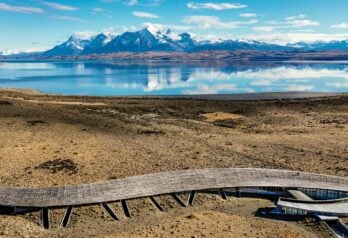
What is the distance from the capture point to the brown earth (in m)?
23.2

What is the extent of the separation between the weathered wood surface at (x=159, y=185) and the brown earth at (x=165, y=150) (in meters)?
0.91


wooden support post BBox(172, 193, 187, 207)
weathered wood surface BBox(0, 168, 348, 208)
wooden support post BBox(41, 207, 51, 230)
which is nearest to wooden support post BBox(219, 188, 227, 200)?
weathered wood surface BBox(0, 168, 348, 208)

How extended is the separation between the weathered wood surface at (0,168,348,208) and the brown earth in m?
0.91

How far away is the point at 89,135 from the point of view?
43969 millimetres

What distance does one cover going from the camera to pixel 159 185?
27562mm

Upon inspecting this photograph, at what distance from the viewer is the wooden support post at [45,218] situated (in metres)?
23.0

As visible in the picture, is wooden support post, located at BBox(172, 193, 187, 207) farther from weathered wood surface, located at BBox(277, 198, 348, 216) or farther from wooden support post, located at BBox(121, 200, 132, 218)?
weathered wood surface, located at BBox(277, 198, 348, 216)

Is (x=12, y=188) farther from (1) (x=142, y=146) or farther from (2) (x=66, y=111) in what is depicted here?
(2) (x=66, y=111)

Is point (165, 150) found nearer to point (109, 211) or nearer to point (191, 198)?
point (191, 198)

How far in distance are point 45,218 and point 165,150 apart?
1718cm

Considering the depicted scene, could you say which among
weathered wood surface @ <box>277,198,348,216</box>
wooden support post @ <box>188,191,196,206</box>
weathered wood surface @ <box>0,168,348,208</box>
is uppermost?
weathered wood surface @ <box>0,168,348,208</box>

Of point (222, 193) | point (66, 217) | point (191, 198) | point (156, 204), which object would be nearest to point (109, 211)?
point (66, 217)

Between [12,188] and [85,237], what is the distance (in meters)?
7.70

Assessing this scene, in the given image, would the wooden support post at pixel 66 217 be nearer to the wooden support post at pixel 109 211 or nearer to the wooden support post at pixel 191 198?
the wooden support post at pixel 109 211
